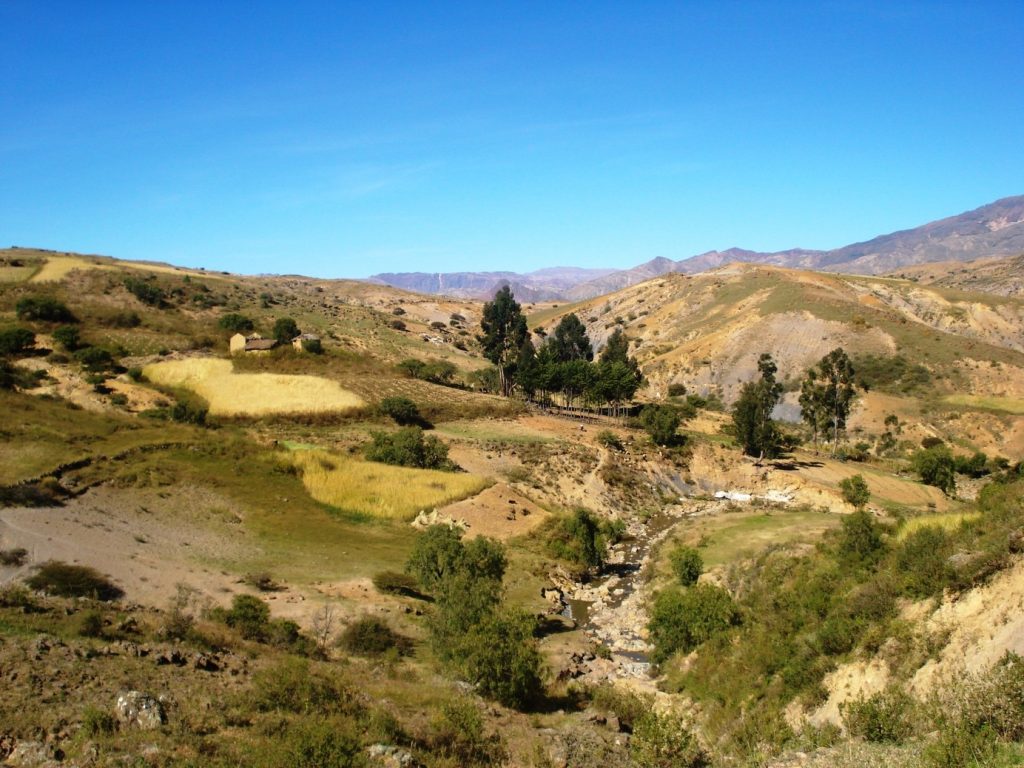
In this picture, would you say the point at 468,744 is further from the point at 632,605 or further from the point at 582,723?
the point at 632,605

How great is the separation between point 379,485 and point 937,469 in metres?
47.3

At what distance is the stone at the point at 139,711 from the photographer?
47.3 ft

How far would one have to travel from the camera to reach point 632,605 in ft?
110

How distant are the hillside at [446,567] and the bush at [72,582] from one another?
153 millimetres

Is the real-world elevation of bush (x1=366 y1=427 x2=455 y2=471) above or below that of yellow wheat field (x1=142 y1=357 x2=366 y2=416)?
below

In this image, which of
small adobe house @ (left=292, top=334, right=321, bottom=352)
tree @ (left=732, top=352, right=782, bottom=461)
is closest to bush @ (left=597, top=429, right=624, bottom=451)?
tree @ (left=732, top=352, right=782, bottom=461)

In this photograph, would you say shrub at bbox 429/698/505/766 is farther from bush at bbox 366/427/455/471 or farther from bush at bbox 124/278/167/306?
bush at bbox 124/278/167/306

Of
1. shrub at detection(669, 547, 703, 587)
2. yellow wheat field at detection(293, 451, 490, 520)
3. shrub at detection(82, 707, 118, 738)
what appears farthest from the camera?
yellow wheat field at detection(293, 451, 490, 520)

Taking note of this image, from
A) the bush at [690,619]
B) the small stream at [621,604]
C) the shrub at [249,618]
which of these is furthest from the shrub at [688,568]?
the shrub at [249,618]

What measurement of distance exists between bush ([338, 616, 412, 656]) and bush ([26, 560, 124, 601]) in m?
9.16

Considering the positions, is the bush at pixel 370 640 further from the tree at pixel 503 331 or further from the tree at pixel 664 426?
the tree at pixel 503 331

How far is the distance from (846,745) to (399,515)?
31592 millimetres

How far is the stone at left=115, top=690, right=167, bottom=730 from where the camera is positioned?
1440 centimetres

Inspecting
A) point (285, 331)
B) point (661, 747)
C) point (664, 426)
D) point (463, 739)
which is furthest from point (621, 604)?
point (285, 331)
